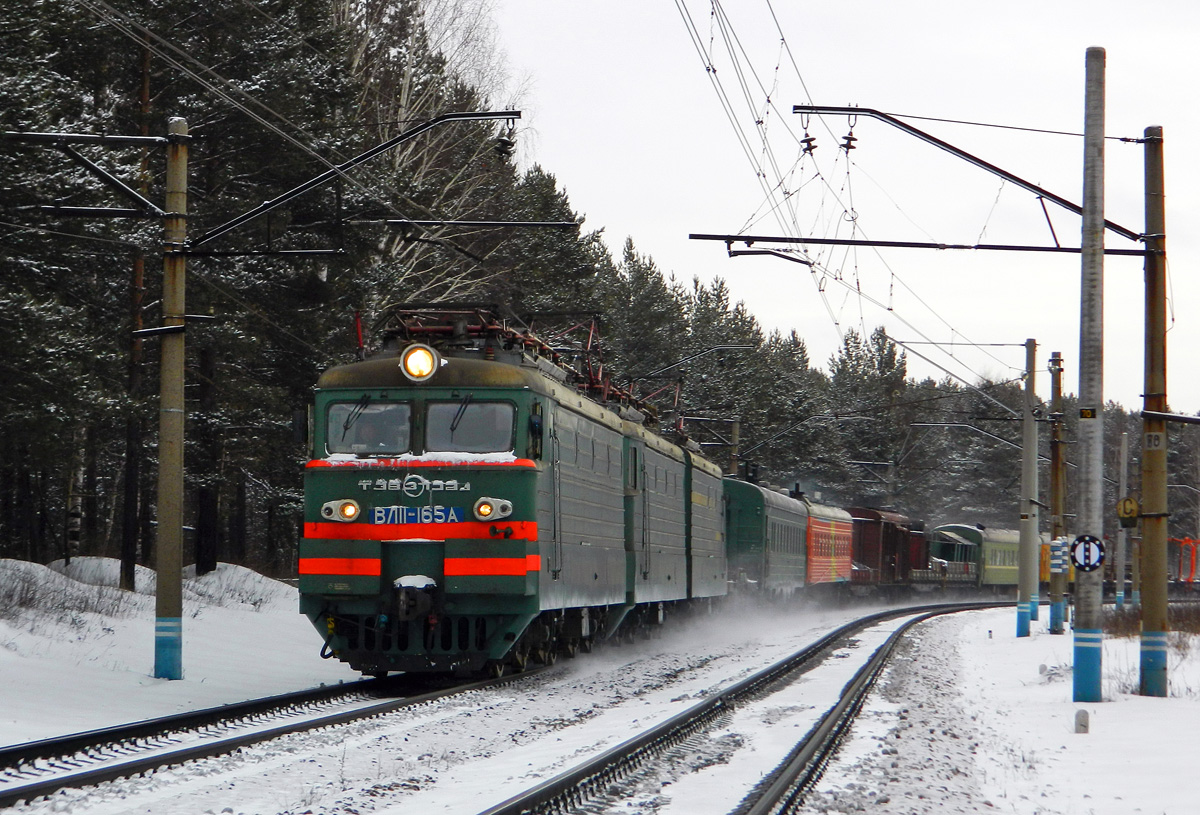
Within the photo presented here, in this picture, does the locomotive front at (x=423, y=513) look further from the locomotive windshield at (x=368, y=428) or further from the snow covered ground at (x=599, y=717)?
the snow covered ground at (x=599, y=717)

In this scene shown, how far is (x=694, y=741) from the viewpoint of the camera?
36.8 feet

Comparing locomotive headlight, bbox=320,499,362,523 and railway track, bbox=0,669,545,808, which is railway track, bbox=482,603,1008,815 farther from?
locomotive headlight, bbox=320,499,362,523

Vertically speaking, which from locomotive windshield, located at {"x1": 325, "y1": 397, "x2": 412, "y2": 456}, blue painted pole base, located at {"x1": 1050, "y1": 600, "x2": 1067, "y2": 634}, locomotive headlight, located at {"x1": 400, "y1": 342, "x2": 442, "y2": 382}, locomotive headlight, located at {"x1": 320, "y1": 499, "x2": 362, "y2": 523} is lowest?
blue painted pole base, located at {"x1": 1050, "y1": 600, "x2": 1067, "y2": 634}

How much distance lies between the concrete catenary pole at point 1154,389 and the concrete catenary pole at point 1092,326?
109 cm

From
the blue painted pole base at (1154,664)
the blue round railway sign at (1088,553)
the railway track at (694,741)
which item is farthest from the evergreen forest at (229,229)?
the blue painted pole base at (1154,664)

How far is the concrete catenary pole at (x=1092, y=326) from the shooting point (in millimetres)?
15633

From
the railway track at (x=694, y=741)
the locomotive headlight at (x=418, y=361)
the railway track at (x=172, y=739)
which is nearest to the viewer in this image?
the railway track at (x=694, y=741)

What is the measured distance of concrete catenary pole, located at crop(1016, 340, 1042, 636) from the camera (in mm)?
29953

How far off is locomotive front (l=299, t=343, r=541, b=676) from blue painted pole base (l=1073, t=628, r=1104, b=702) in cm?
581

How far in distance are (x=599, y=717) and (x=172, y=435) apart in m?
5.59

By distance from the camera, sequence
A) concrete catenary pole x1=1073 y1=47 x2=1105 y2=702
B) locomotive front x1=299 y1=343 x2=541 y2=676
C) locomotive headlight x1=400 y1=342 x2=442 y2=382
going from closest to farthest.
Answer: locomotive front x1=299 y1=343 x2=541 y2=676 → locomotive headlight x1=400 y1=342 x2=442 y2=382 → concrete catenary pole x1=1073 y1=47 x2=1105 y2=702

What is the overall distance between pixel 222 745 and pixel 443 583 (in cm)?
459

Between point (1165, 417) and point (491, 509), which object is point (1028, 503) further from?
point (491, 509)

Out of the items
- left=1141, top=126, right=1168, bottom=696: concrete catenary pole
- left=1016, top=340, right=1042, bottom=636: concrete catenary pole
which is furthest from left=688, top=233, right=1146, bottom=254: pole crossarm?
left=1016, top=340, right=1042, bottom=636: concrete catenary pole
